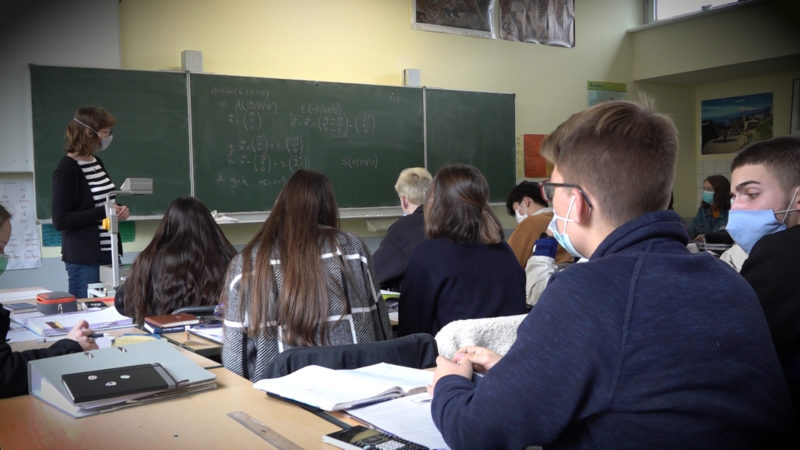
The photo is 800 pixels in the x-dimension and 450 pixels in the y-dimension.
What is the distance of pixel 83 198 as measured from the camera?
3621 mm

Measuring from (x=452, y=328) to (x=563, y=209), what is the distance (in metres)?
0.57

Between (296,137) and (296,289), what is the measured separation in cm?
352

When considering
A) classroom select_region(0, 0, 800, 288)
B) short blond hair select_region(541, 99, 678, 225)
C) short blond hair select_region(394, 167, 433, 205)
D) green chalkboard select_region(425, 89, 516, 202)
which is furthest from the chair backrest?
green chalkboard select_region(425, 89, 516, 202)

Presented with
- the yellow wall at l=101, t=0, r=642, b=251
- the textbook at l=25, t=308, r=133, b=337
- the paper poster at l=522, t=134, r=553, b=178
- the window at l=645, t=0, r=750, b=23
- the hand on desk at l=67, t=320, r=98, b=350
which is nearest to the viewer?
the hand on desk at l=67, t=320, r=98, b=350

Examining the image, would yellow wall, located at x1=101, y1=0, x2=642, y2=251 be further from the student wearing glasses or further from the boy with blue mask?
the student wearing glasses

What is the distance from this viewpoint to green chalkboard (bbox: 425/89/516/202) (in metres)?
6.00

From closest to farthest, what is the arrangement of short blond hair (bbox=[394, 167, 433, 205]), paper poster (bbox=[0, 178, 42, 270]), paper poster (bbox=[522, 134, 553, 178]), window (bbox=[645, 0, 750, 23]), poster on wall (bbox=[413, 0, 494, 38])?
short blond hair (bbox=[394, 167, 433, 205]) < paper poster (bbox=[0, 178, 42, 270]) < poster on wall (bbox=[413, 0, 494, 38]) < paper poster (bbox=[522, 134, 553, 178]) < window (bbox=[645, 0, 750, 23])

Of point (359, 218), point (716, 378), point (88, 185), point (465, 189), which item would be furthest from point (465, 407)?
point (359, 218)

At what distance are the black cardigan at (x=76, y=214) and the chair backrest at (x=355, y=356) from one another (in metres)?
2.40

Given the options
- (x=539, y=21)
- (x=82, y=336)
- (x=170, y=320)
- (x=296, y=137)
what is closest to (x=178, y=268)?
(x=170, y=320)

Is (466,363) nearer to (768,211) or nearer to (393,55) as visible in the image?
(768,211)

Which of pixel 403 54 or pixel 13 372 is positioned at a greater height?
pixel 403 54

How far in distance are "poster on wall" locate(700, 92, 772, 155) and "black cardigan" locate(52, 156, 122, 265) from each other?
6.65 m

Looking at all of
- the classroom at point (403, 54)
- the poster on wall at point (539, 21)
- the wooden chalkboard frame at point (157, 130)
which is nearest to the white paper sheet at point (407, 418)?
the wooden chalkboard frame at point (157, 130)
